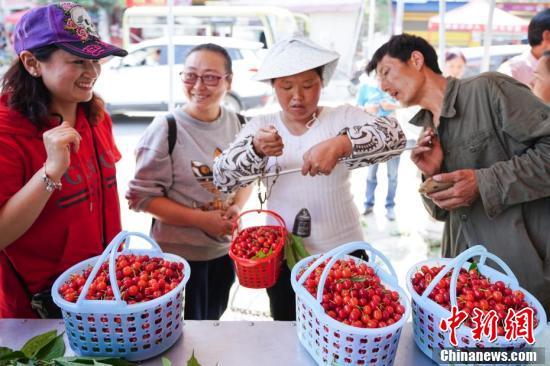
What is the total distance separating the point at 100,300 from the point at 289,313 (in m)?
0.89

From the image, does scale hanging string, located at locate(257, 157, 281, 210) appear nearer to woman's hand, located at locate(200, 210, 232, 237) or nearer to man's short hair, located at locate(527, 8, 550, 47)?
woman's hand, located at locate(200, 210, 232, 237)

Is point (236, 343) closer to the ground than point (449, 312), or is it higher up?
closer to the ground

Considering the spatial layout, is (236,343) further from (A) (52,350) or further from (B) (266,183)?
(B) (266,183)

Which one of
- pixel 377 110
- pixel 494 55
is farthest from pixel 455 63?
pixel 494 55

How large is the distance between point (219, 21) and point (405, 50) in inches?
288

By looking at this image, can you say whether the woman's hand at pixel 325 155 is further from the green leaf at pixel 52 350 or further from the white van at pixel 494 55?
the white van at pixel 494 55

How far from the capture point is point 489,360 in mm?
1110

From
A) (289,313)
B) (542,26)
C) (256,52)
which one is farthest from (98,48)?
(256,52)

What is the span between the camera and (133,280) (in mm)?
1282

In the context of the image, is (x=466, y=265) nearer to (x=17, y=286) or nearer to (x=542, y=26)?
(x=17, y=286)

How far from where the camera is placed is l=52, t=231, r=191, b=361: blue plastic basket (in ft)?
3.87

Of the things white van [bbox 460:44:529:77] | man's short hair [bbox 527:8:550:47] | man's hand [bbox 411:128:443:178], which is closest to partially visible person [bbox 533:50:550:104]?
man's short hair [bbox 527:8:550:47]

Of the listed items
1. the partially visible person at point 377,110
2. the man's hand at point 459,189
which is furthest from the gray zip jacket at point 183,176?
the partially visible person at point 377,110

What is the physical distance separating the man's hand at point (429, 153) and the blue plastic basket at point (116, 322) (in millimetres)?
1145
